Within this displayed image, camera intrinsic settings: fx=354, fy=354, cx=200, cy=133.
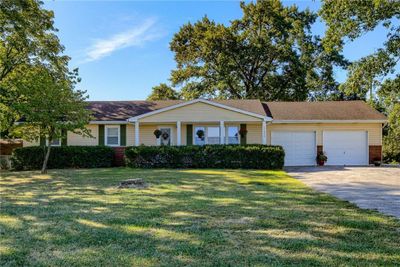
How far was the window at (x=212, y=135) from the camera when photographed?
2072 centimetres

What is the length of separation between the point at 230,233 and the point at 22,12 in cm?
1807

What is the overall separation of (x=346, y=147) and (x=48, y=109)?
16.3m

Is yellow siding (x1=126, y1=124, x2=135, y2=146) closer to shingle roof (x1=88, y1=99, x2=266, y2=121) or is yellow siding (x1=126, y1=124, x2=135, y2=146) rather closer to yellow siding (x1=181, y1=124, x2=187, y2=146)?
shingle roof (x1=88, y1=99, x2=266, y2=121)

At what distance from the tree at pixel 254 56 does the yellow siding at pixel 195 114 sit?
13339mm

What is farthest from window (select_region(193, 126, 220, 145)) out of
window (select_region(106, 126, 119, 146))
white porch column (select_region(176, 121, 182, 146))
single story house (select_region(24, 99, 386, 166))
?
window (select_region(106, 126, 119, 146))

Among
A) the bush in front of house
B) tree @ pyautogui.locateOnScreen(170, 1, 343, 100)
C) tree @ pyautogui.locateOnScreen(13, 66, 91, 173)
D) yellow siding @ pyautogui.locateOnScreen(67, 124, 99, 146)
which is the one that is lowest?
the bush in front of house

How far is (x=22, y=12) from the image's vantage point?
719 inches

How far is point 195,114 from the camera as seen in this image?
19781 millimetres

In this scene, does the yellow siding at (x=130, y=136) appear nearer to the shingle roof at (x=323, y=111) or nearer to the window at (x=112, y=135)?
the window at (x=112, y=135)

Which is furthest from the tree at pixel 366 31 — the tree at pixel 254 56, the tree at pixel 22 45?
the tree at pixel 254 56

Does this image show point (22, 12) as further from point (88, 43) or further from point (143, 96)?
point (143, 96)

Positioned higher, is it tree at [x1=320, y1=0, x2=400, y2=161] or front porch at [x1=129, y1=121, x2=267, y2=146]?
tree at [x1=320, y1=0, x2=400, y2=161]

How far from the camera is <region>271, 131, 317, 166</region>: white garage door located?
68.9 feet

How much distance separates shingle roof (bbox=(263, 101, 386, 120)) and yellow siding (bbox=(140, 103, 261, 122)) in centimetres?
351
